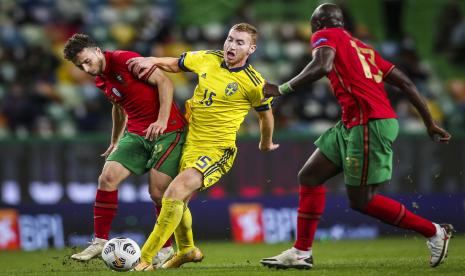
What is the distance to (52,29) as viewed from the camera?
16.2 meters

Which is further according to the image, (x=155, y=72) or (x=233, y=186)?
(x=233, y=186)

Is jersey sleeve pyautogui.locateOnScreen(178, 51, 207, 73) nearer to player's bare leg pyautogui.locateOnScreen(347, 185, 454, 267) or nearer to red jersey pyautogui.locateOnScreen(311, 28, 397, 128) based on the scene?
red jersey pyautogui.locateOnScreen(311, 28, 397, 128)

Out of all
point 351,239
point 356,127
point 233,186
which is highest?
point 356,127

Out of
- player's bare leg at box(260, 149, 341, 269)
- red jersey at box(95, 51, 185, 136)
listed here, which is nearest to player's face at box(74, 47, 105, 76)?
red jersey at box(95, 51, 185, 136)

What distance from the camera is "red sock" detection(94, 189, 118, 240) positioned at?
8586 mm

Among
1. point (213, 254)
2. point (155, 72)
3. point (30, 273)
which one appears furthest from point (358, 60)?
point (213, 254)

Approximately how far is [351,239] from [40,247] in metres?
4.28

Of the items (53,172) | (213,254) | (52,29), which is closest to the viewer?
(213,254)

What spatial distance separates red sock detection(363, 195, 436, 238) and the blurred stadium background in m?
4.85

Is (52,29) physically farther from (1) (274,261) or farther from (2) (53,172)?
(1) (274,261)

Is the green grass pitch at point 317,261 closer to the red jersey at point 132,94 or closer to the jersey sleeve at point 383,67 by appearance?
the red jersey at point 132,94

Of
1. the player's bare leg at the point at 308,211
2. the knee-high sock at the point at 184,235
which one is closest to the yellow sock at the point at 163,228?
the knee-high sock at the point at 184,235

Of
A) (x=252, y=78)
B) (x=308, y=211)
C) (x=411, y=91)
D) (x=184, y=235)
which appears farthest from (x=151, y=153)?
(x=411, y=91)

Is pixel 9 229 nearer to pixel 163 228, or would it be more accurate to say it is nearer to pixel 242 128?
pixel 242 128
